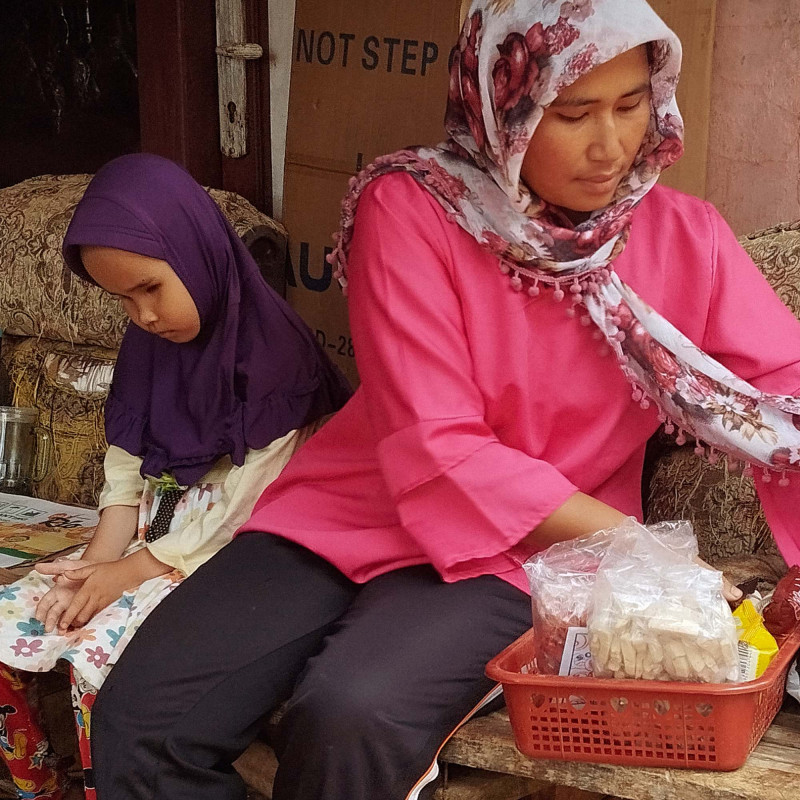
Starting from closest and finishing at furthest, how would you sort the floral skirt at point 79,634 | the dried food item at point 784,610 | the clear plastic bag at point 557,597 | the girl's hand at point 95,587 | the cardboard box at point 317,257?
the clear plastic bag at point 557,597 < the dried food item at point 784,610 < the floral skirt at point 79,634 < the girl's hand at point 95,587 < the cardboard box at point 317,257

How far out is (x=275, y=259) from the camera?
112 inches

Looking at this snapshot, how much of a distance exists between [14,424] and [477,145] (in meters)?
1.84

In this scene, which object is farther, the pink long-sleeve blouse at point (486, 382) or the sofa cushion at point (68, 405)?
the sofa cushion at point (68, 405)

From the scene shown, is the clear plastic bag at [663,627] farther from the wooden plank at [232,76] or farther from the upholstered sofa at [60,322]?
the wooden plank at [232,76]

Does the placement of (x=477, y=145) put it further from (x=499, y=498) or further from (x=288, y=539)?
(x=288, y=539)

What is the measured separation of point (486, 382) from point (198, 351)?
0.68 m

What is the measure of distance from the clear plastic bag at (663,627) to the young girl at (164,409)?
2.70 feet

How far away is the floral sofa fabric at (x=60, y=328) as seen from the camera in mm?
2887

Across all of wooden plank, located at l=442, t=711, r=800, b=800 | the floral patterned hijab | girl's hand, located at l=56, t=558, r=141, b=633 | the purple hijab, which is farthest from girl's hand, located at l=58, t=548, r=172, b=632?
the floral patterned hijab

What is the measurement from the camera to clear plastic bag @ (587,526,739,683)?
132 centimetres

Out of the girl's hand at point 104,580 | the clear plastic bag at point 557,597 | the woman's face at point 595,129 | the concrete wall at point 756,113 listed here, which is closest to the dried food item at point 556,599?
the clear plastic bag at point 557,597

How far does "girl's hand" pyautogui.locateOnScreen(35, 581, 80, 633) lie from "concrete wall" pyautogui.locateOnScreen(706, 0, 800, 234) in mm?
1478

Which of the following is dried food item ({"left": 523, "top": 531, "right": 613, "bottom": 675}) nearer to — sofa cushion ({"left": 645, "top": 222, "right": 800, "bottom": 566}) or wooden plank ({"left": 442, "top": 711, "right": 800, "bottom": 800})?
wooden plank ({"left": 442, "top": 711, "right": 800, "bottom": 800})

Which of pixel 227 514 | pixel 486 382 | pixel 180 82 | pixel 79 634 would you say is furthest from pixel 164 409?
Result: pixel 180 82
